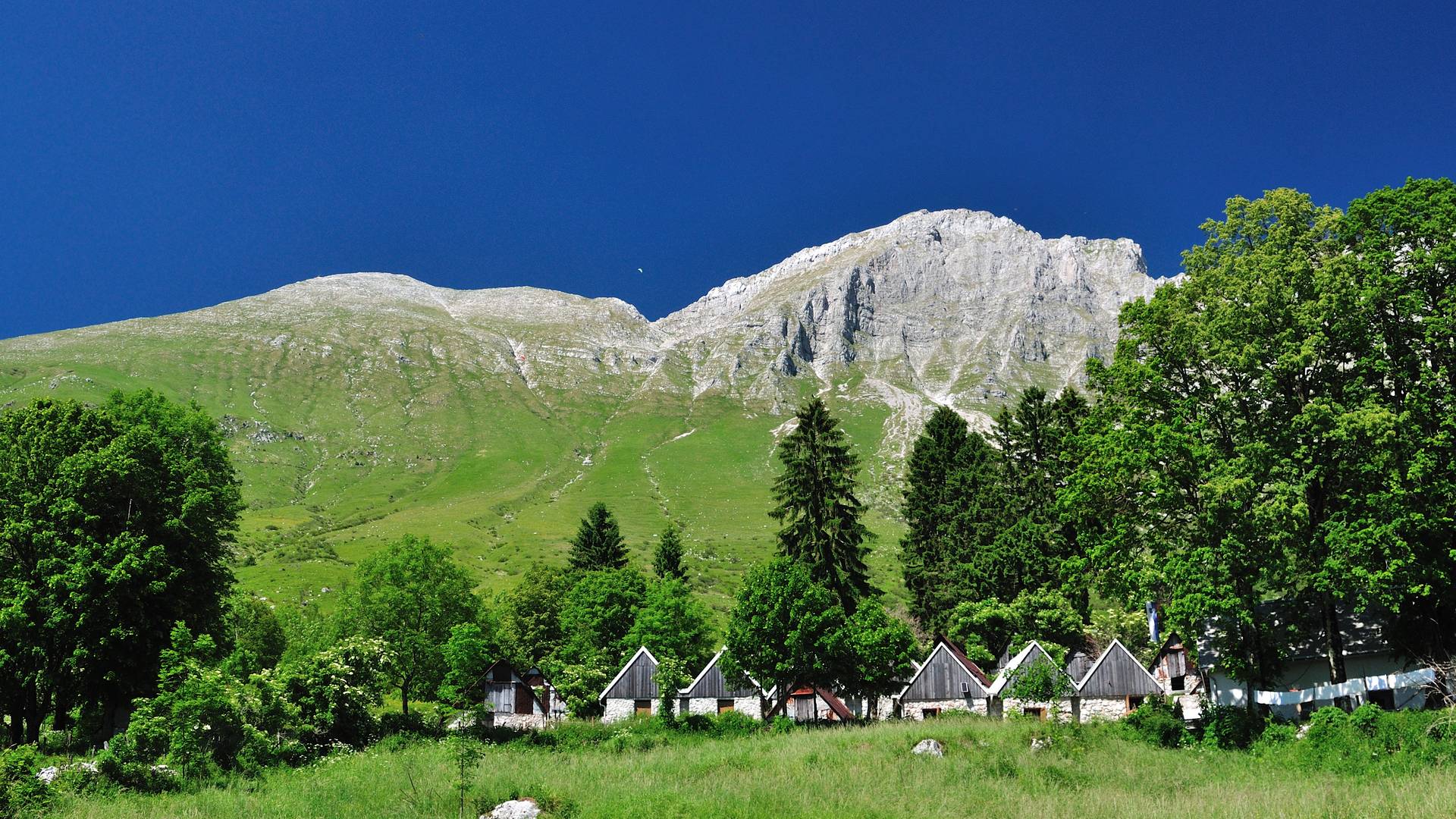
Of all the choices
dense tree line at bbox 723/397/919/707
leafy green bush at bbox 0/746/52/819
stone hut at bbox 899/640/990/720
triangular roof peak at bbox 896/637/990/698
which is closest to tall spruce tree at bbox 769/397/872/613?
dense tree line at bbox 723/397/919/707

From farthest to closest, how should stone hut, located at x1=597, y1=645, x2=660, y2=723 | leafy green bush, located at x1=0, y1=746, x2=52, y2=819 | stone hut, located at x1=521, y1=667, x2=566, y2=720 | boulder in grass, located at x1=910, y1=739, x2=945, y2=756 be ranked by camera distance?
stone hut, located at x1=521, y1=667, x2=566, y2=720
stone hut, located at x1=597, y1=645, x2=660, y2=723
boulder in grass, located at x1=910, y1=739, x2=945, y2=756
leafy green bush, located at x1=0, y1=746, x2=52, y2=819

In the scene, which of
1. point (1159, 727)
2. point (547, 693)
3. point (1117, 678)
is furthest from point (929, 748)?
point (547, 693)

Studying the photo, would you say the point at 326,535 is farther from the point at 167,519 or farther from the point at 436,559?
the point at 167,519

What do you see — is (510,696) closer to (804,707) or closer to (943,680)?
(804,707)

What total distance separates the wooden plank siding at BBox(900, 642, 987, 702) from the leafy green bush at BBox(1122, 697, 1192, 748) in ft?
49.2

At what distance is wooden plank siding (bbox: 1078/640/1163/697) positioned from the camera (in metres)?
43.1

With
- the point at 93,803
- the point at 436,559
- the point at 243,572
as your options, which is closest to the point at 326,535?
the point at 243,572

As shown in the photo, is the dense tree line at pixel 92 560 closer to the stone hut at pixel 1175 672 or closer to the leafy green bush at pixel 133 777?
the leafy green bush at pixel 133 777

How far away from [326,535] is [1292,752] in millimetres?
146764

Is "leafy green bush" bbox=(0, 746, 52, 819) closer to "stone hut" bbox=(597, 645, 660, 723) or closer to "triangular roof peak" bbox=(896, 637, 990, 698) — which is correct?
"stone hut" bbox=(597, 645, 660, 723)

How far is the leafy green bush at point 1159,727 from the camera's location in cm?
2767

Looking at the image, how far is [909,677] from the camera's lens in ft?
152

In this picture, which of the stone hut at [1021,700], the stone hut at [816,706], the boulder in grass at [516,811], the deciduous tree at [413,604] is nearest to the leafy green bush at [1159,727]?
the stone hut at [1021,700]

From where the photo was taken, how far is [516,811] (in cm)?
1744
